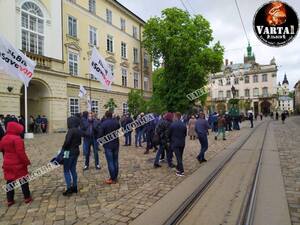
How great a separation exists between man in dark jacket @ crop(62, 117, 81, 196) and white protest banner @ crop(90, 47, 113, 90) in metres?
9.05

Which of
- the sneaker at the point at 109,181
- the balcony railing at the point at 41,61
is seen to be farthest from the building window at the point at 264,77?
the sneaker at the point at 109,181

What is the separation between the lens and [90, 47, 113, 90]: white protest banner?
16234mm

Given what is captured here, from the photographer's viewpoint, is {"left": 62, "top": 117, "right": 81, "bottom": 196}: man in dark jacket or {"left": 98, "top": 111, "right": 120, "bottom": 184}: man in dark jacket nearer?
{"left": 62, "top": 117, "right": 81, "bottom": 196}: man in dark jacket

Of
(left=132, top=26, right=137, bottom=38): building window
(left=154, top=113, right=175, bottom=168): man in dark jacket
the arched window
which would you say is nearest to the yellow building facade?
the arched window

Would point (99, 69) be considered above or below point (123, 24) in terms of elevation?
below

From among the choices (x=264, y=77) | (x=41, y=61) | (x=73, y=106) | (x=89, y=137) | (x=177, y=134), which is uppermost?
(x=264, y=77)

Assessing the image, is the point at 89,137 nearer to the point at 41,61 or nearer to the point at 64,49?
the point at 41,61

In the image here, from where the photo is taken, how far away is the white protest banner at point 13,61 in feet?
53.2

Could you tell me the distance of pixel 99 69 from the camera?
16.5 m

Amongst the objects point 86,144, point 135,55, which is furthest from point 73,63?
point 86,144

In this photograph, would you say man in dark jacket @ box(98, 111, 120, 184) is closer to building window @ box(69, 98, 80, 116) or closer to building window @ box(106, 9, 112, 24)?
building window @ box(69, 98, 80, 116)

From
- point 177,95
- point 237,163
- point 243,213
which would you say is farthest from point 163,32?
point 243,213

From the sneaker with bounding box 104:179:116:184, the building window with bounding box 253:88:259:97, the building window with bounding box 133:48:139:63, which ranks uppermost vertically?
the building window with bounding box 133:48:139:63

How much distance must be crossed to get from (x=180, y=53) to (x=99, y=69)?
24.3m
